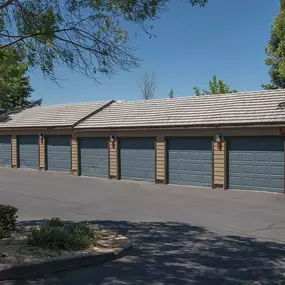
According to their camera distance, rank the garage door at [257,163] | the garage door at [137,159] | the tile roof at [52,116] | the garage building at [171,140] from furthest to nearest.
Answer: the tile roof at [52,116] → the garage door at [137,159] → the garage building at [171,140] → the garage door at [257,163]

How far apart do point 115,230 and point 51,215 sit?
281 centimetres

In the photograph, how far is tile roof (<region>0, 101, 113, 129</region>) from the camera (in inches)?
960

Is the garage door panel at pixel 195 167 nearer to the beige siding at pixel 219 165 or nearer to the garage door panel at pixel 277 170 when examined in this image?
the beige siding at pixel 219 165

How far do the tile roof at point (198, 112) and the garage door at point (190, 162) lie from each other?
37.3 inches

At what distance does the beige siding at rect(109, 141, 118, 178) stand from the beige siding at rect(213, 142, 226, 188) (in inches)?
225

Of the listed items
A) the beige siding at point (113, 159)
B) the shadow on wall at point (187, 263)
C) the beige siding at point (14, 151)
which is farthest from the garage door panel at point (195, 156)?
the beige siding at point (14, 151)

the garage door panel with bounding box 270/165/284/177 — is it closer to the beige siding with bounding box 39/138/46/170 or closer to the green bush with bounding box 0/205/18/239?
the green bush with bounding box 0/205/18/239

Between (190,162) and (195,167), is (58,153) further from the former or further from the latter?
(195,167)

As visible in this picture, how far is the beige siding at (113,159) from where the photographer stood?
21.1 meters

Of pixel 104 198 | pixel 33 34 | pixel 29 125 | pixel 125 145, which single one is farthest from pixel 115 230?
pixel 29 125

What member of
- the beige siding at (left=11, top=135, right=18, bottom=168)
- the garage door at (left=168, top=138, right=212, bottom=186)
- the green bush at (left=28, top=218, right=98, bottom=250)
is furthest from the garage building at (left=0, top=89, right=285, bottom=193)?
the green bush at (left=28, top=218, right=98, bottom=250)

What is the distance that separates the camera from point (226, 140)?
17094mm

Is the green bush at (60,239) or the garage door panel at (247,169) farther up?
the garage door panel at (247,169)

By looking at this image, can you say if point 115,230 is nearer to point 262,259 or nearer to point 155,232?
point 155,232
